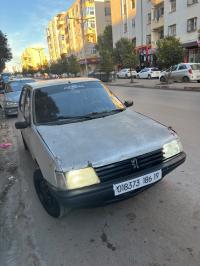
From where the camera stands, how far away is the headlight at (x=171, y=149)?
3.17 meters

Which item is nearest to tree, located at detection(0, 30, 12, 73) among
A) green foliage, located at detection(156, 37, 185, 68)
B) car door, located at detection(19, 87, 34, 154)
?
green foliage, located at detection(156, 37, 185, 68)

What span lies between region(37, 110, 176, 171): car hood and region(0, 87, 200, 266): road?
0.88m

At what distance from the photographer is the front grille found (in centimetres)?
277

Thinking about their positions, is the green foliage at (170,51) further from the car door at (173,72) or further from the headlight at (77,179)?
the headlight at (77,179)

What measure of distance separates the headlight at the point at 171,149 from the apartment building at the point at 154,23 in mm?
29065

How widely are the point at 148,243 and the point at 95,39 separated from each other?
6763 cm

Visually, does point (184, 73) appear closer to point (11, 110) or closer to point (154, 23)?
point (11, 110)

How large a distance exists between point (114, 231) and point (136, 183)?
25.4 inches

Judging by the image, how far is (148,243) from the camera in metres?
2.77

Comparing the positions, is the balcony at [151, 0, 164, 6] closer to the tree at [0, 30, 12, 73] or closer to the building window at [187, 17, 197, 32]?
the building window at [187, 17, 197, 32]

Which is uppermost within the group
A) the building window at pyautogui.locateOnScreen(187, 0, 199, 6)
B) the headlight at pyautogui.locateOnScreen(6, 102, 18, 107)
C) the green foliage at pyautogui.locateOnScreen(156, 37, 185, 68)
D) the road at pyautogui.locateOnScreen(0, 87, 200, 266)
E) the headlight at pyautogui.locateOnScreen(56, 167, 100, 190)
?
the building window at pyautogui.locateOnScreen(187, 0, 199, 6)

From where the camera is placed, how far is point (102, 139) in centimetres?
309

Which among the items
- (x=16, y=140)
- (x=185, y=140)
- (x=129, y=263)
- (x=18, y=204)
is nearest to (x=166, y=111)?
(x=185, y=140)

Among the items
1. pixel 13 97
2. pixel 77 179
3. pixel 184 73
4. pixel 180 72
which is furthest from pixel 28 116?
pixel 180 72
